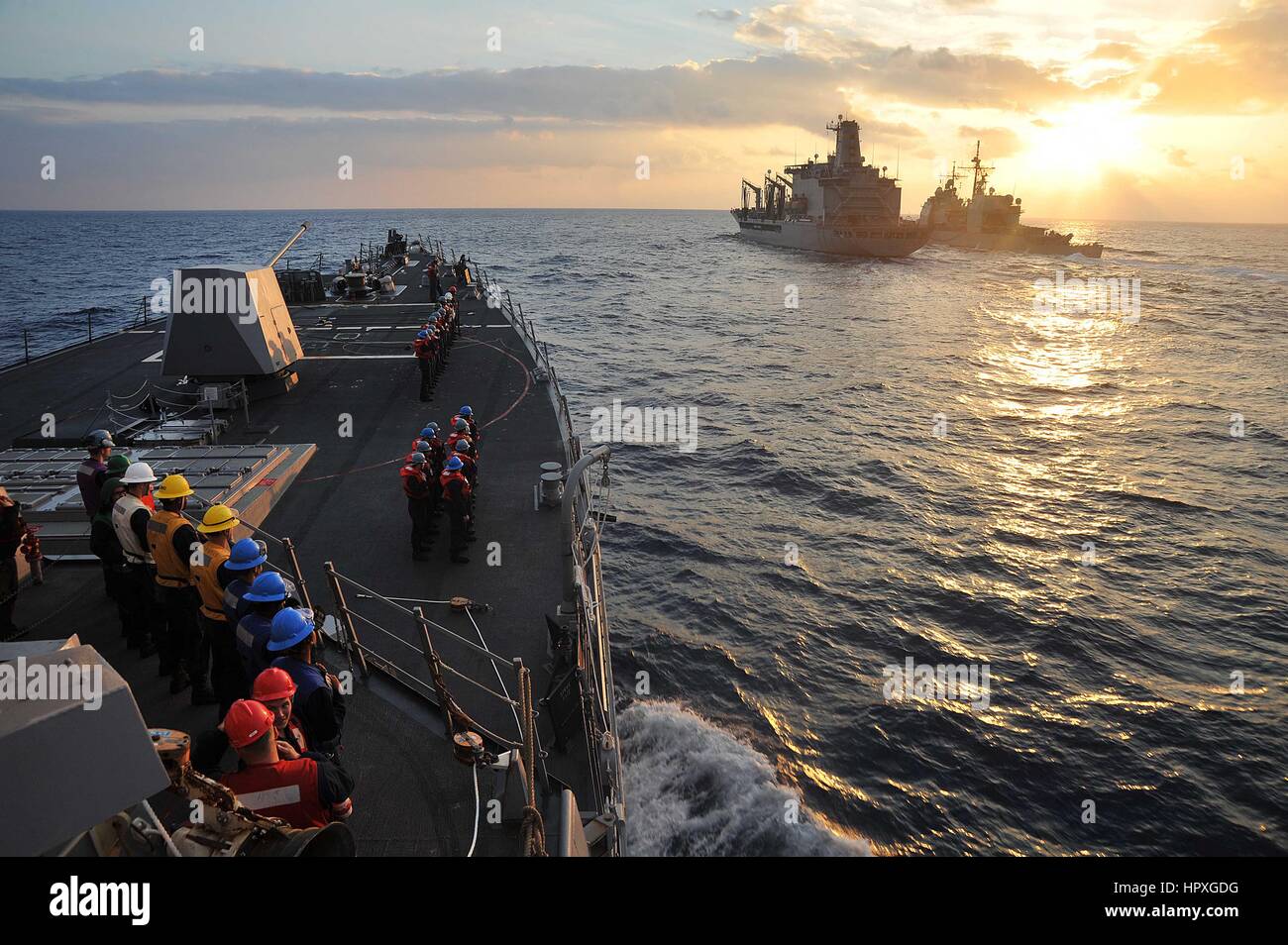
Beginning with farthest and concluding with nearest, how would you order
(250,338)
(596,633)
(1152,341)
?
1. (1152,341)
2. (250,338)
3. (596,633)

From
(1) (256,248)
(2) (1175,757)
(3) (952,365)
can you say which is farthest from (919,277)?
(1) (256,248)

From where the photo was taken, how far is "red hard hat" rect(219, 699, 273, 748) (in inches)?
153

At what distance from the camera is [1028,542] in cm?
1980

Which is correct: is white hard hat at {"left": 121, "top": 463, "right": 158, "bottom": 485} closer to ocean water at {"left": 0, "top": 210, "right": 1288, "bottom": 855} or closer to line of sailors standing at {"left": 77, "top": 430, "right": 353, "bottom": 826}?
line of sailors standing at {"left": 77, "top": 430, "right": 353, "bottom": 826}

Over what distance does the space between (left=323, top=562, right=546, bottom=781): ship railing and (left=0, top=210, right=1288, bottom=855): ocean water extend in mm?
4193

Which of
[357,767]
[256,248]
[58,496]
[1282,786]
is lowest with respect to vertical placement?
[1282,786]

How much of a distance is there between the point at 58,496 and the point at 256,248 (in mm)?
127354

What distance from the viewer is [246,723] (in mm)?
3916

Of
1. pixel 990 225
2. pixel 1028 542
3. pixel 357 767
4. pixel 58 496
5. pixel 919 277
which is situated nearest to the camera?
pixel 357 767

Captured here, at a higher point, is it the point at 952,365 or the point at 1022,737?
the point at 952,365

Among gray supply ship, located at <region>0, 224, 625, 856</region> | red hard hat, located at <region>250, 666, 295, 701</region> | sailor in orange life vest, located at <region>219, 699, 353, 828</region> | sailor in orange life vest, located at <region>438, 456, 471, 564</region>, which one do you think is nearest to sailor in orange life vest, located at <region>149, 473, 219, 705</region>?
gray supply ship, located at <region>0, 224, 625, 856</region>

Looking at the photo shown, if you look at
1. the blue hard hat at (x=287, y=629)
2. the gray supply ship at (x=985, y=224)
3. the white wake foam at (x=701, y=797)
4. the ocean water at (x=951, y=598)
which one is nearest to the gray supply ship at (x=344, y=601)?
the blue hard hat at (x=287, y=629)

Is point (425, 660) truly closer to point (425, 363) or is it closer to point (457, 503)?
point (457, 503)
